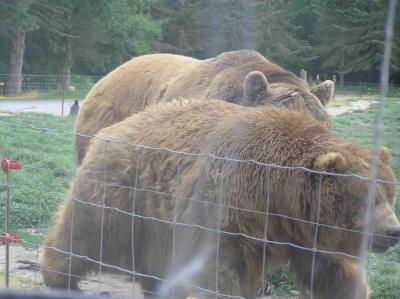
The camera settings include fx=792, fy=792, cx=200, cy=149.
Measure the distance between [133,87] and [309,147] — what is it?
4.50 metres

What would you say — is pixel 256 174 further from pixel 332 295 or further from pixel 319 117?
pixel 319 117

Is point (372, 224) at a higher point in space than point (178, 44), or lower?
lower

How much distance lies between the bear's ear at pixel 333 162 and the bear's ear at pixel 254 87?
2.88 meters

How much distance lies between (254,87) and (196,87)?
780 millimetres

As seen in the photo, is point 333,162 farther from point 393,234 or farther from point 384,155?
point 393,234

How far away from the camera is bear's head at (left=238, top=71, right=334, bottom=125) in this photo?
7.04m

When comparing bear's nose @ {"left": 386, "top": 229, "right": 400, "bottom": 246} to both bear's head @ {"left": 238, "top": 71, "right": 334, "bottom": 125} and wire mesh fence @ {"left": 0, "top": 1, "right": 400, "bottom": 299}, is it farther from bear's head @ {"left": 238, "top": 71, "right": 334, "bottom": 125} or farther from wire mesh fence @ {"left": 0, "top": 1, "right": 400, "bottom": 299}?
bear's head @ {"left": 238, "top": 71, "right": 334, "bottom": 125}

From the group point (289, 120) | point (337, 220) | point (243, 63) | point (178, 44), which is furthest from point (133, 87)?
point (178, 44)

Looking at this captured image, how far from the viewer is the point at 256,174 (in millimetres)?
4449

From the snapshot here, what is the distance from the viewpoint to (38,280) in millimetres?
6289

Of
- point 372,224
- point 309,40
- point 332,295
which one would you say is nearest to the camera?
point 372,224

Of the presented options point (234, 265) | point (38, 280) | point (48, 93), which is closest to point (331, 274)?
point (234, 265)

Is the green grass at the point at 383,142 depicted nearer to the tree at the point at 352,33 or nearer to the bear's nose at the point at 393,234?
the tree at the point at 352,33

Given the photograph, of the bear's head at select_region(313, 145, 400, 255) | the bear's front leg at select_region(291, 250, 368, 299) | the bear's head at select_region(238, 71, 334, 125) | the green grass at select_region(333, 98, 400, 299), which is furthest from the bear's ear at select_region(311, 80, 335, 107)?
the bear's head at select_region(313, 145, 400, 255)
